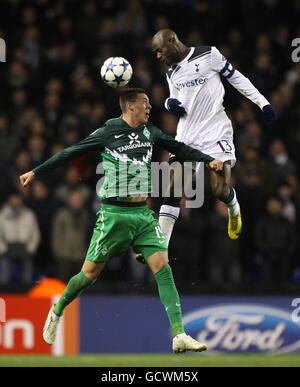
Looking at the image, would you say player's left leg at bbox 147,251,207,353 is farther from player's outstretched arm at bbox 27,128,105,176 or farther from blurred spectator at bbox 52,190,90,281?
blurred spectator at bbox 52,190,90,281

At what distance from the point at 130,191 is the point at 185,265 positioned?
5320 mm

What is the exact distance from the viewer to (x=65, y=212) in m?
16.5

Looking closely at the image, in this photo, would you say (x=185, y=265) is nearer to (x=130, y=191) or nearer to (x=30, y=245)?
(x=30, y=245)

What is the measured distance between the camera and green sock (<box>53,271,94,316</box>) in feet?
37.5

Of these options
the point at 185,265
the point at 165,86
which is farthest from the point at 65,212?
the point at 165,86

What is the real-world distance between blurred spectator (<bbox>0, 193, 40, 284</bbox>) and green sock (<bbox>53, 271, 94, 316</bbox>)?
474 cm

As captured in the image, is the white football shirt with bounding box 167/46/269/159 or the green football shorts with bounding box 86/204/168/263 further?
the white football shirt with bounding box 167/46/269/159

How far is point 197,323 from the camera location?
1609 cm

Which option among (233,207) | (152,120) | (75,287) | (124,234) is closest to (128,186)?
(124,234)

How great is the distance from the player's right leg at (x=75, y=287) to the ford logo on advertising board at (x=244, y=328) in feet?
15.0

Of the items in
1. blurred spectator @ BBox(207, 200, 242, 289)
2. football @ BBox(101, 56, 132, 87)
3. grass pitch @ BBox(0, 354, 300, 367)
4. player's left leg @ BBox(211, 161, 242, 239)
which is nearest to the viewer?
football @ BBox(101, 56, 132, 87)

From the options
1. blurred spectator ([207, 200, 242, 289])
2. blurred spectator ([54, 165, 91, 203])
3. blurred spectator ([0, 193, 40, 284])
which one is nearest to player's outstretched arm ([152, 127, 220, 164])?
blurred spectator ([207, 200, 242, 289])

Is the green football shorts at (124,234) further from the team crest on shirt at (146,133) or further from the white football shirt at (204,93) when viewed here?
the white football shirt at (204,93)

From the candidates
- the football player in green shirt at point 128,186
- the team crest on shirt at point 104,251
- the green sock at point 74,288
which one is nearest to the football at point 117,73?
the football player in green shirt at point 128,186
